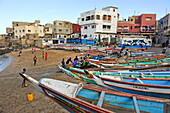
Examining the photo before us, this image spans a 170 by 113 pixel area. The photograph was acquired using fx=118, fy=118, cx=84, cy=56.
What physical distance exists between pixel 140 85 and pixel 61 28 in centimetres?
5588

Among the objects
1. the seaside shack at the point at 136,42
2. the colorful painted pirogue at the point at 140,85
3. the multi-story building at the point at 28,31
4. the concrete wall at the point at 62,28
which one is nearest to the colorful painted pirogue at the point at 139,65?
the colorful painted pirogue at the point at 140,85

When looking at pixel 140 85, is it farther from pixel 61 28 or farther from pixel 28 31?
pixel 28 31

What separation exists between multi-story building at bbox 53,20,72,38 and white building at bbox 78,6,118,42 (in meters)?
15.3

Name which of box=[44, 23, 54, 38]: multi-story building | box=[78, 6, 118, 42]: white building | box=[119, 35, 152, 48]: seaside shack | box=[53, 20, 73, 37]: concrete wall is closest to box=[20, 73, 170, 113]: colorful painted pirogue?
box=[119, 35, 152, 48]: seaside shack

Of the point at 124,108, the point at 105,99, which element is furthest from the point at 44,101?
the point at 124,108

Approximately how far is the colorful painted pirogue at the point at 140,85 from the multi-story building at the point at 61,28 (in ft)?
166

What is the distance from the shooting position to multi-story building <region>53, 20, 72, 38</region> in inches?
2255

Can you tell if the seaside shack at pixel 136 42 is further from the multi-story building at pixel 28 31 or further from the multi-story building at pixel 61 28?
the multi-story building at pixel 28 31

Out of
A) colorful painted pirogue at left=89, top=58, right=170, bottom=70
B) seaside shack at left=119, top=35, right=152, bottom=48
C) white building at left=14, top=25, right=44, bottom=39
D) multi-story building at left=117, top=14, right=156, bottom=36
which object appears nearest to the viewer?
colorful painted pirogue at left=89, top=58, right=170, bottom=70

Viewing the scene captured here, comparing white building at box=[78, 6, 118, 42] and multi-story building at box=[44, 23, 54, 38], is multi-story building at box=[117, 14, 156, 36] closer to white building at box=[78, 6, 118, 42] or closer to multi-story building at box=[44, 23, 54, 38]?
white building at box=[78, 6, 118, 42]

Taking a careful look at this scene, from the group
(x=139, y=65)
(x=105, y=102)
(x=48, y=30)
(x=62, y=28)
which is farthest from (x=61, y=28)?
(x=105, y=102)

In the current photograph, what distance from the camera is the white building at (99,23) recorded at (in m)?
42.4

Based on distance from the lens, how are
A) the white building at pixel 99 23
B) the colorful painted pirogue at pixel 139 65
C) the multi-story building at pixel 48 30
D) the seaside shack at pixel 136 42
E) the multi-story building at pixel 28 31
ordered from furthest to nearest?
the multi-story building at pixel 48 30, the multi-story building at pixel 28 31, the white building at pixel 99 23, the seaside shack at pixel 136 42, the colorful painted pirogue at pixel 139 65

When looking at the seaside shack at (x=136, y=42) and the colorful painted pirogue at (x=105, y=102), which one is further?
the seaside shack at (x=136, y=42)
